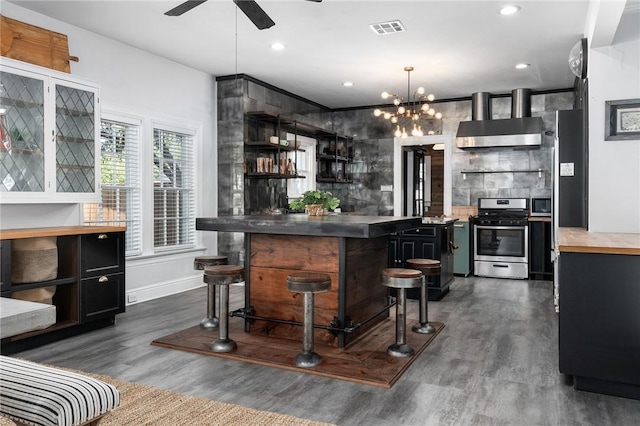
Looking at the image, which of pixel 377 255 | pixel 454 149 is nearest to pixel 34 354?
pixel 377 255

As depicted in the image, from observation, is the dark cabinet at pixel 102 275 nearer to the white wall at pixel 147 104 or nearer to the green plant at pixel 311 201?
the white wall at pixel 147 104

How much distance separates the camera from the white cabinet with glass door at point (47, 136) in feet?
12.4

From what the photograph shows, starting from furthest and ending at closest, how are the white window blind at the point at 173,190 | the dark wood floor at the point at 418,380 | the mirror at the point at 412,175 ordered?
the mirror at the point at 412,175 < the white window blind at the point at 173,190 < the dark wood floor at the point at 418,380

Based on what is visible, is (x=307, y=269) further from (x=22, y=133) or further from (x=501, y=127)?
(x=501, y=127)

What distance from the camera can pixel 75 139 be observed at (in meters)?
4.26

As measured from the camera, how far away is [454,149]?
26.1 feet

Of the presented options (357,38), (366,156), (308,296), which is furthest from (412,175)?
(308,296)

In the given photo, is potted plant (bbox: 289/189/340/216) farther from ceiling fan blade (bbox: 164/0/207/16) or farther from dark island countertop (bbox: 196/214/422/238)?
ceiling fan blade (bbox: 164/0/207/16)

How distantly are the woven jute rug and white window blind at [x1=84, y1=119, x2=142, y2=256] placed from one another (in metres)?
2.78

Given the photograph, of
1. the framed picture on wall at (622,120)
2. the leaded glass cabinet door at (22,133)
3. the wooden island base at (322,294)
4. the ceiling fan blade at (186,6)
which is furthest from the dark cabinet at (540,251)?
the leaded glass cabinet door at (22,133)

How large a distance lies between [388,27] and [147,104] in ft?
9.24

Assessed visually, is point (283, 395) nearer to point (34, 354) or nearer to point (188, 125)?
point (34, 354)

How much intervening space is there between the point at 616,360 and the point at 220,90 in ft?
18.0

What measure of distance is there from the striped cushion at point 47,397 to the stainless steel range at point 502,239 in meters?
6.55
